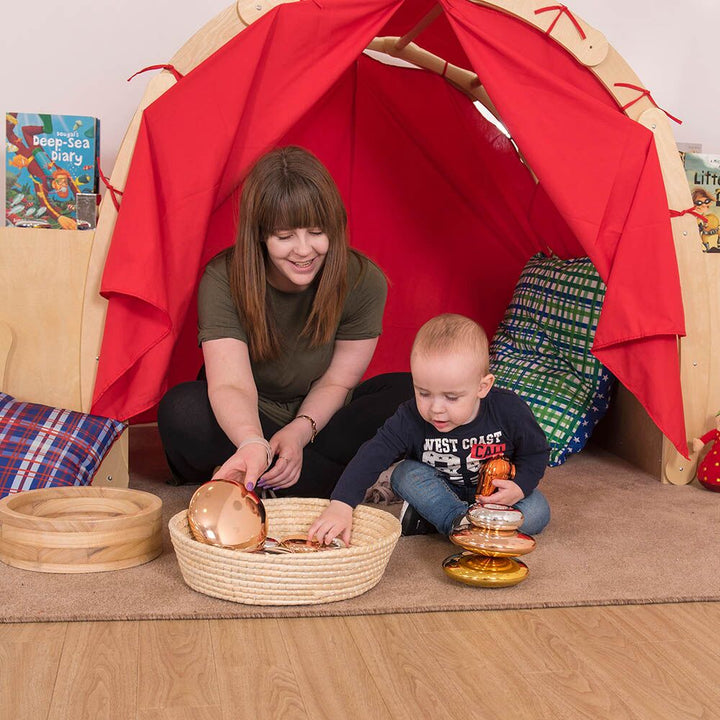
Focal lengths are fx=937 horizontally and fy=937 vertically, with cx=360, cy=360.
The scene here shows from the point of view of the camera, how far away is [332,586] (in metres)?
1.30

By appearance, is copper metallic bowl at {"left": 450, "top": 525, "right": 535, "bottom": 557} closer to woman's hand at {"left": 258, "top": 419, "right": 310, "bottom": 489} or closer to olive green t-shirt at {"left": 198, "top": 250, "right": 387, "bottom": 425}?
woman's hand at {"left": 258, "top": 419, "right": 310, "bottom": 489}

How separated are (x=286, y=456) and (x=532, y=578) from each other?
1.50 feet

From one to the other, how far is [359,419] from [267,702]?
801 mm

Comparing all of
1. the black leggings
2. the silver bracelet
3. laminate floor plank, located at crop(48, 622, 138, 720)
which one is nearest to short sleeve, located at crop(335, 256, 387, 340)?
the black leggings

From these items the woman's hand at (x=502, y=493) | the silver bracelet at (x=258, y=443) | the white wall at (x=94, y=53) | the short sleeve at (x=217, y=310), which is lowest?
the woman's hand at (x=502, y=493)

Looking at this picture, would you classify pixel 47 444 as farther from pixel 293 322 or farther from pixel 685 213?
pixel 685 213

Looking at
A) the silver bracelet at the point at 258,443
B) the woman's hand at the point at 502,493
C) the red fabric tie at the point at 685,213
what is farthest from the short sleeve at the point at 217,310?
the red fabric tie at the point at 685,213

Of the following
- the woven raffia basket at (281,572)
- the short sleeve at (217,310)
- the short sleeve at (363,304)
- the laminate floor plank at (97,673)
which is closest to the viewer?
the laminate floor plank at (97,673)

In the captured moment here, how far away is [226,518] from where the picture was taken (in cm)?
137

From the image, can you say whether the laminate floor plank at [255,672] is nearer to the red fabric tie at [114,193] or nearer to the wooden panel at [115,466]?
the wooden panel at [115,466]

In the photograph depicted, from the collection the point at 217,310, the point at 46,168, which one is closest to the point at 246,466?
the point at 217,310

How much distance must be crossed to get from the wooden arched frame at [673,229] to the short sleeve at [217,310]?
0.27 metres

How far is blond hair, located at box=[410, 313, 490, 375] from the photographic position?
4.78 feet

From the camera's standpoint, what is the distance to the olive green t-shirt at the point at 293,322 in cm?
170
